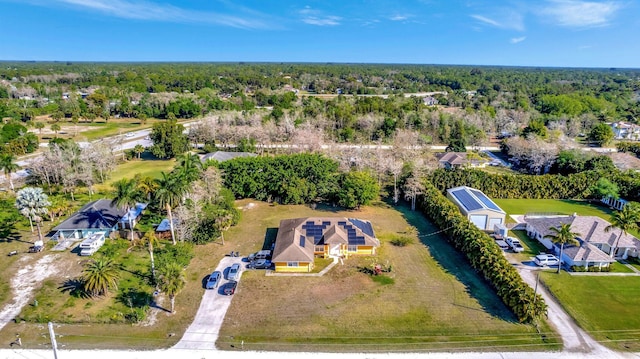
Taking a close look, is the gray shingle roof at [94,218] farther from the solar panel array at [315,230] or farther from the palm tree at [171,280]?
the solar panel array at [315,230]

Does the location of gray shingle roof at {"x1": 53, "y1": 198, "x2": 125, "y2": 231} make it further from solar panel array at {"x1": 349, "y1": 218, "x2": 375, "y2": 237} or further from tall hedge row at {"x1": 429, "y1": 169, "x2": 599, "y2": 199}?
tall hedge row at {"x1": 429, "y1": 169, "x2": 599, "y2": 199}

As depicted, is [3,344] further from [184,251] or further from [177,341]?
[184,251]

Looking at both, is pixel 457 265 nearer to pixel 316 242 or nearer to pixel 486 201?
pixel 316 242

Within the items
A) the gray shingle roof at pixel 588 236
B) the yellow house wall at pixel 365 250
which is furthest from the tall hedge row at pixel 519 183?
the yellow house wall at pixel 365 250

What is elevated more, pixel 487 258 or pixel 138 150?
pixel 138 150

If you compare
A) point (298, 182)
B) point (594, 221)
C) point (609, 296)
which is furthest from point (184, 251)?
point (594, 221)

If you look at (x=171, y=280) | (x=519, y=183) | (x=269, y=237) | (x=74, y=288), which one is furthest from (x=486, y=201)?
(x=74, y=288)
